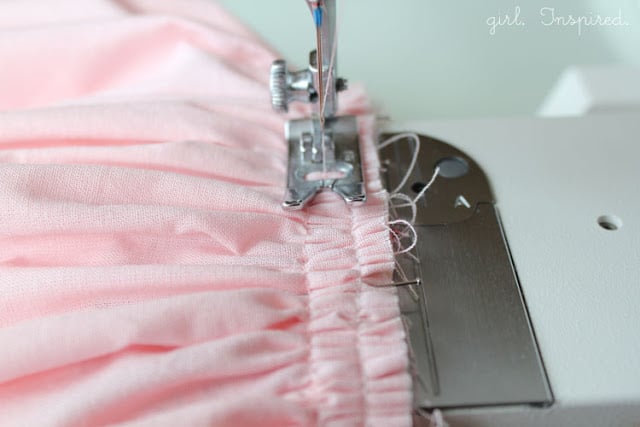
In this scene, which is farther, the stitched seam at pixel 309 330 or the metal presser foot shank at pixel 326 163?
the metal presser foot shank at pixel 326 163

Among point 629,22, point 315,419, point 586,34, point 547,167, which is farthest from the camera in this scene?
point 586,34

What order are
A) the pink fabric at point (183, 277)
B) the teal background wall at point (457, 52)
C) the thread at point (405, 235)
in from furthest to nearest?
1. the teal background wall at point (457, 52)
2. the thread at point (405, 235)
3. the pink fabric at point (183, 277)

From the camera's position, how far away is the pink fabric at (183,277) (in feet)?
1.82

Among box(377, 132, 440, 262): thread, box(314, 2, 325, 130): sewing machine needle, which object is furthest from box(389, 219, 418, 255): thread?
box(314, 2, 325, 130): sewing machine needle

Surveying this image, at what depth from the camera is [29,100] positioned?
924 millimetres

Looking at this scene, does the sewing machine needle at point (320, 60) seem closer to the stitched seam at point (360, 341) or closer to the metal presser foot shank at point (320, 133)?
the metal presser foot shank at point (320, 133)

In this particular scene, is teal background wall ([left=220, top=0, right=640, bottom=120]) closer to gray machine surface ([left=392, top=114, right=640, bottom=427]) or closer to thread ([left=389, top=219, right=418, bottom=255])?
gray machine surface ([left=392, top=114, right=640, bottom=427])

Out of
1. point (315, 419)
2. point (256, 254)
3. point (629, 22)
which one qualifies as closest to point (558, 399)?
point (315, 419)

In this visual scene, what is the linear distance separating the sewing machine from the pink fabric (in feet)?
0.12

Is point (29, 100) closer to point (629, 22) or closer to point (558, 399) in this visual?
point (558, 399)

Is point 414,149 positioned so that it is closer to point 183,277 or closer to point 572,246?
point 572,246

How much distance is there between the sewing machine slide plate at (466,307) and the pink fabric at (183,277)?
0.11 ft

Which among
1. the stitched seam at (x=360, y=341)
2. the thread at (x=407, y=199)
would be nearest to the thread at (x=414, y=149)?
the thread at (x=407, y=199)

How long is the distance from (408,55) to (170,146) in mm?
660
